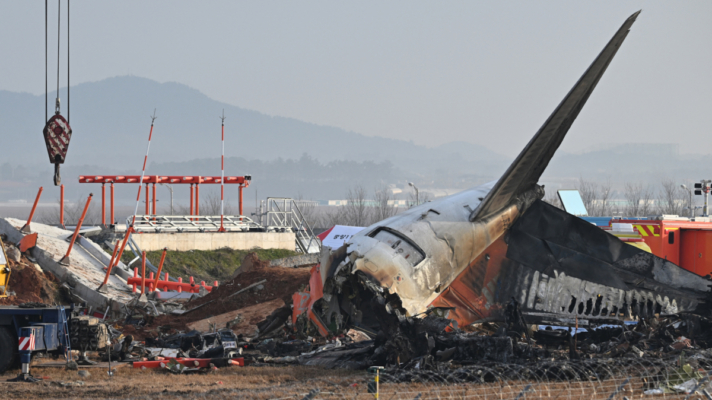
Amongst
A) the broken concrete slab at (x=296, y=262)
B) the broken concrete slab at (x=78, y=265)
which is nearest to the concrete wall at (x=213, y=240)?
the broken concrete slab at (x=78, y=265)

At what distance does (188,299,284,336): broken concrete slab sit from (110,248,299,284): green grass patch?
1152cm

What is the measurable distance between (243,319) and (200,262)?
1490cm

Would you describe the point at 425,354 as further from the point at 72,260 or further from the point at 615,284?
the point at 72,260

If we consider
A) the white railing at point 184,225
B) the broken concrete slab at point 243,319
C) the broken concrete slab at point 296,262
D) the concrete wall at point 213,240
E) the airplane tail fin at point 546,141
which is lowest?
the broken concrete slab at point 243,319

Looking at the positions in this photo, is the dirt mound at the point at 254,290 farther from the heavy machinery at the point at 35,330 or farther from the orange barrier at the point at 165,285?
the heavy machinery at the point at 35,330

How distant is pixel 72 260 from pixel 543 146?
1885 centimetres

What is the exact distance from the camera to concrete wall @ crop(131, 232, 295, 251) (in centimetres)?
3503

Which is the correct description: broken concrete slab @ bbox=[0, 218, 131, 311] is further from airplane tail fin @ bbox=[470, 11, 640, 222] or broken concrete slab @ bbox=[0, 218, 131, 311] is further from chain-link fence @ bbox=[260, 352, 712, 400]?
chain-link fence @ bbox=[260, 352, 712, 400]

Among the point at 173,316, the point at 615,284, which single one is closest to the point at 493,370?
the point at 615,284

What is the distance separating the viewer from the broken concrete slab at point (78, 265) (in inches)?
938

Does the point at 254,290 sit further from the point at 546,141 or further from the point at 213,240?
the point at 213,240

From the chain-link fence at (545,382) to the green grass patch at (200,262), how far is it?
22.7 meters

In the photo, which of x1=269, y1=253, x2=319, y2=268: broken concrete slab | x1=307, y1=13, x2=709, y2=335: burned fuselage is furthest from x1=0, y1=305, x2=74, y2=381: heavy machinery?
x1=269, y1=253, x2=319, y2=268: broken concrete slab

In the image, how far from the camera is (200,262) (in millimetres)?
35469
